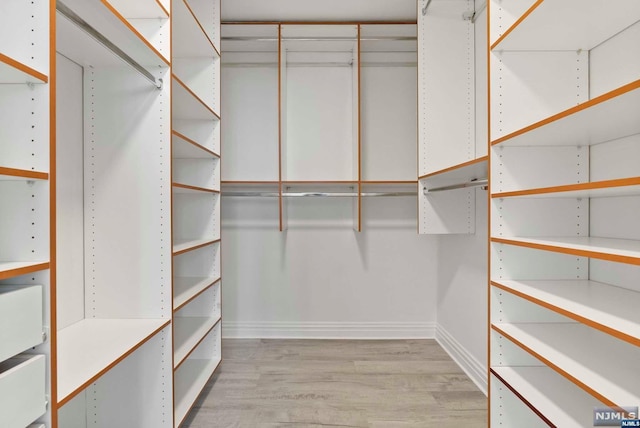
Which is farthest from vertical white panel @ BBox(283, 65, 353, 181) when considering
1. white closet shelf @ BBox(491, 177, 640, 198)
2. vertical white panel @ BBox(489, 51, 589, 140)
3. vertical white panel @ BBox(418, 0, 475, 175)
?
white closet shelf @ BBox(491, 177, 640, 198)

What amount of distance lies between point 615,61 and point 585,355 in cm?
103

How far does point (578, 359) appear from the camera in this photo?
43.6 inches

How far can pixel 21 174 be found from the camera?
741mm

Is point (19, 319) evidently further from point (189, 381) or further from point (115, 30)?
point (189, 381)

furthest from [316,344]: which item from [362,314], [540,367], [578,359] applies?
[578,359]

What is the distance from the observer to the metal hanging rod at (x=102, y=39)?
1.01 metres

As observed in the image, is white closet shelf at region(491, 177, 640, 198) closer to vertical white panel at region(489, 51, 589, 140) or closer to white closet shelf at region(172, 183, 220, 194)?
vertical white panel at region(489, 51, 589, 140)

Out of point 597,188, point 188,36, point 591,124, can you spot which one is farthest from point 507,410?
point 188,36

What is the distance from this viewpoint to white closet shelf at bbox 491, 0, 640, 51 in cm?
110

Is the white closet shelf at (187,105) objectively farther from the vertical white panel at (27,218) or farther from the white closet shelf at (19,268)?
the white closet shelf at (19,268)

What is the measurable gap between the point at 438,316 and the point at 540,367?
148 cm

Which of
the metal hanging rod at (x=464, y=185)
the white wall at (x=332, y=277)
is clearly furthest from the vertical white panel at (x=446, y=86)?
the white wall at (x=332, y=277)

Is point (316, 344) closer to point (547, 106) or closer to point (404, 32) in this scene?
point (547, 106)

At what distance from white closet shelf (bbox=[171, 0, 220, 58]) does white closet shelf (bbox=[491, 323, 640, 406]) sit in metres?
1.98
